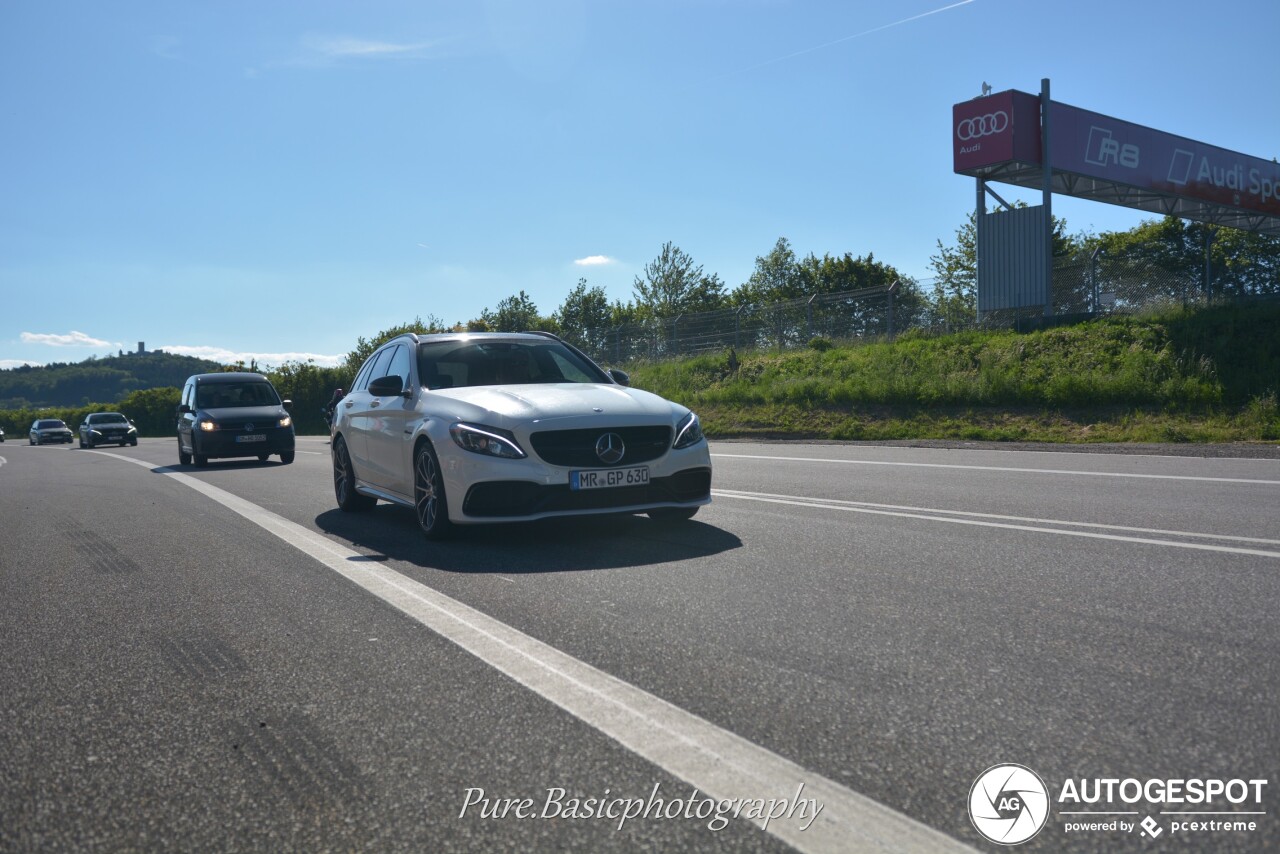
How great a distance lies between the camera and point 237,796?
253 cm

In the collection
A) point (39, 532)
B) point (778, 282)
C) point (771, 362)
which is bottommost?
point (39, 532)

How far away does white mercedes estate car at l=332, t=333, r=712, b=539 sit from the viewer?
6.55 meters

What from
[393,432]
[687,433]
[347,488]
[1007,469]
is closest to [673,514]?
[687,433]

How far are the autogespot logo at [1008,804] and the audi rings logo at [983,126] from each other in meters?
23.9

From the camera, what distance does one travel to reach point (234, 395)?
20.1 m

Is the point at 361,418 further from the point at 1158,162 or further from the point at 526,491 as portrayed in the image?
the point at 1158,162

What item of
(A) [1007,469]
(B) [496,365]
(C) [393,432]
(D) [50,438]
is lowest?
(D) [50,438]

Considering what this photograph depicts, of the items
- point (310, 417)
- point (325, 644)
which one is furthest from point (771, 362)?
point (310, 417)

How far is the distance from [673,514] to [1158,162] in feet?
81.6

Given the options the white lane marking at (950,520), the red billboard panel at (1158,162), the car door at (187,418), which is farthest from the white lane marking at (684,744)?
the red billboard panel at (1158,162)

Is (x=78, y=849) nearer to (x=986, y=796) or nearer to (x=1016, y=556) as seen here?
(x=986, y=796)

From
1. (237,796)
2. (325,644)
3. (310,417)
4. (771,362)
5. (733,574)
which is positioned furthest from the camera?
(310,417)

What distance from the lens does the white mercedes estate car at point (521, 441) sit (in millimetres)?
6555

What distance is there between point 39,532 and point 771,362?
22.5 meters
